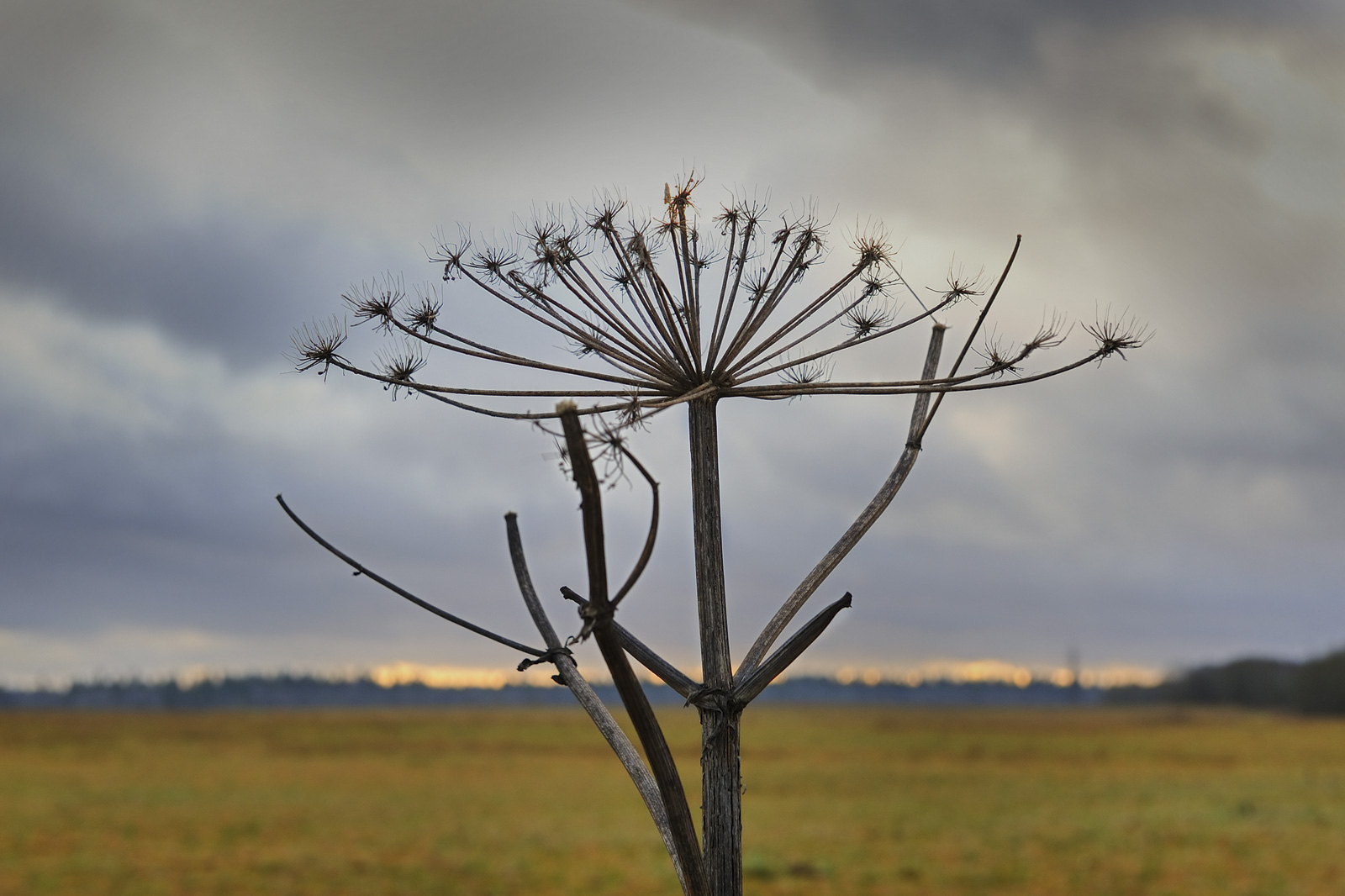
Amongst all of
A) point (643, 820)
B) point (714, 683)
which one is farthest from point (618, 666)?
point (643, 820)

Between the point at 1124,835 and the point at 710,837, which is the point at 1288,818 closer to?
the point at 1124,835

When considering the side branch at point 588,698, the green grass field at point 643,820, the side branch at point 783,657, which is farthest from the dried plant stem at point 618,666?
the green grass field at point 643,820

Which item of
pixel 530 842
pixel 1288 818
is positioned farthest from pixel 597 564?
pixel 1288 818

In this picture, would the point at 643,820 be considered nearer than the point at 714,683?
No

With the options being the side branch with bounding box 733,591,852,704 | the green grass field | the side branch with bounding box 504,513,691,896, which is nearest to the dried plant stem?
the side branch with bounding box 504,513,691,896

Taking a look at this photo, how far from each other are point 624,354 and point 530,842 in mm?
46928

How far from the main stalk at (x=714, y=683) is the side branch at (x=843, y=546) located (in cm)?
9

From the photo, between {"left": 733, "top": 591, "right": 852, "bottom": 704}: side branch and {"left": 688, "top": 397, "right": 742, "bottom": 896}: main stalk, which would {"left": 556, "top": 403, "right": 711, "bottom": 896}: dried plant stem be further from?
{"left": 733, "top": 591, "right": 852, "bottom": 704}: side branch

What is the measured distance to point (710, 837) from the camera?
7.95ft

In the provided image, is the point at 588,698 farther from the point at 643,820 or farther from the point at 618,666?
the point at 643,820

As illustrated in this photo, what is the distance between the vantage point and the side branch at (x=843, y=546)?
8.43 ft

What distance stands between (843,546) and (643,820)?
5634 cm

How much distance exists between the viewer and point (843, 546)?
268cm

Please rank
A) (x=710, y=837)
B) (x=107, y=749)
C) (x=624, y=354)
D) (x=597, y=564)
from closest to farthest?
(x=597, y=564)
(x=710, y=837)
(x=624, y=354)
(x=107, y=749)
